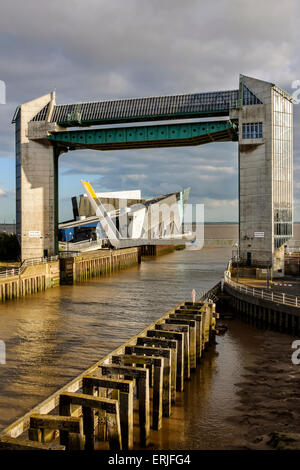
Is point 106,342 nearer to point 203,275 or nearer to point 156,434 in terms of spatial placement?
point 156,434

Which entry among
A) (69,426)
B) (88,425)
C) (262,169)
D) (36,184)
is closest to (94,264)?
(36,184)

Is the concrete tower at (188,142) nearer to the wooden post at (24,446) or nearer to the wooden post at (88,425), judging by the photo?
the wooden post at (88,425)

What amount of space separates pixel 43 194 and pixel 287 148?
33.9 metres

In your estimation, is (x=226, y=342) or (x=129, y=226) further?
(x=129, y=226)

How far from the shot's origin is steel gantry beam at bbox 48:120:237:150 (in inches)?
2165

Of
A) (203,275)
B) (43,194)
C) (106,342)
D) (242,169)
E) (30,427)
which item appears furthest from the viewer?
(203,275)

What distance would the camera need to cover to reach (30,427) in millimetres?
11281

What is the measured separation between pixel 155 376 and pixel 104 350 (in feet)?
32.5

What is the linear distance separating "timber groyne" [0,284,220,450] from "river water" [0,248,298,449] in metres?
0.92

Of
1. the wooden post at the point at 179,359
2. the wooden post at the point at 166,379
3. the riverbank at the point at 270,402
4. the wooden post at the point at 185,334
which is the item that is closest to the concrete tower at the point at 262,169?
the riverbank at the point at 270,402

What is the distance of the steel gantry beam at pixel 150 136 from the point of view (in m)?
55.0

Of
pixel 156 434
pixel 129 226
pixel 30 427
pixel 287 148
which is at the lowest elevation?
pixel 156 434

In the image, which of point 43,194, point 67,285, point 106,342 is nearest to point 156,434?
point 106,342

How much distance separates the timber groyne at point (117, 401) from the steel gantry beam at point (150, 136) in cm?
3866
